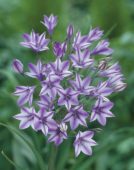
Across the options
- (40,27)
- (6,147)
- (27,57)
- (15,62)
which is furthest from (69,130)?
(40,27)

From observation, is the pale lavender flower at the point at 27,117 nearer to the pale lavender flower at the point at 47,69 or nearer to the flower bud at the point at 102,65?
the pale lavender flower at the point at 47,69

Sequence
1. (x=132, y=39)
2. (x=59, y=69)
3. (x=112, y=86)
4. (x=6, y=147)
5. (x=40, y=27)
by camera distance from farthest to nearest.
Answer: (x=40, y=27), (x=132, y=39), (x=6, y=147), (x=112, y=86), (x=59, y=69)

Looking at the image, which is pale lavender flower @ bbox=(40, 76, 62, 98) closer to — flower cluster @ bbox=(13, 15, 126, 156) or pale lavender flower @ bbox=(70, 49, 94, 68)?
flower cluster @ bbox=(13, 15, 126, 156)

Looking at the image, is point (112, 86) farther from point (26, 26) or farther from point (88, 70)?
point (26, 26)

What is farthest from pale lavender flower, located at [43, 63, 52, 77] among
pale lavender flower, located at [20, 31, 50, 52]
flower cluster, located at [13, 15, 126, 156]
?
pale lavender flower, located at [20, 31, 50, 52]

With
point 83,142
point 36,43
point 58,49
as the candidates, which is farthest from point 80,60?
point 83,142

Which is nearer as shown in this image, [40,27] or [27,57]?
[27,57]
